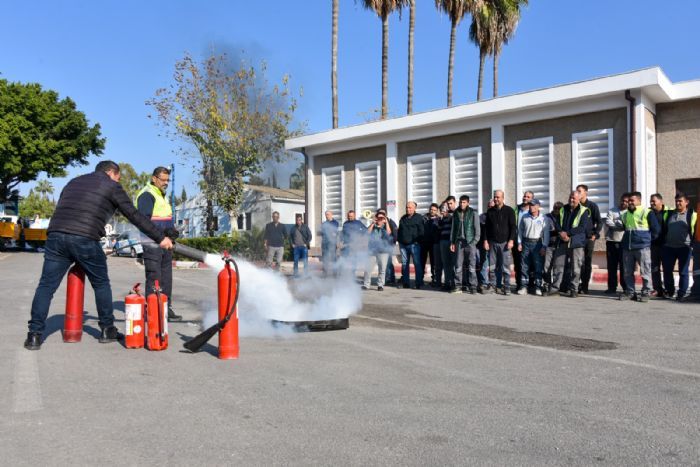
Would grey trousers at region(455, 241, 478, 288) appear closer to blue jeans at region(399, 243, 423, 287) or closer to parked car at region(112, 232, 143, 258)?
blue jeans at region(399, 243, 423, 287)

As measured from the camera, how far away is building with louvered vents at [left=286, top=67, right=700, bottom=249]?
49.6 ft

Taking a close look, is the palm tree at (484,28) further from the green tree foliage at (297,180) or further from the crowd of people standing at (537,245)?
the green tree foliage at (297,180)

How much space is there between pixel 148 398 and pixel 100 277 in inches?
96.1

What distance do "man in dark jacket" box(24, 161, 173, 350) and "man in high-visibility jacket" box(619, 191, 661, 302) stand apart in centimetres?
827

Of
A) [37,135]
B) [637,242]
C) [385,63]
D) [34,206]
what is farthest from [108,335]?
[34,206]

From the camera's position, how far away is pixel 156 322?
20.1 ft

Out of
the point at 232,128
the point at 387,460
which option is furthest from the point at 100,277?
the point at 232,128

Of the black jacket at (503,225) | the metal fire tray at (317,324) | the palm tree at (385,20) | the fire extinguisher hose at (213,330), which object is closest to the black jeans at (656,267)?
the black jacket at (503,225)

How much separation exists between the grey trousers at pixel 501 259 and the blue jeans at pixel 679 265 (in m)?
2.81

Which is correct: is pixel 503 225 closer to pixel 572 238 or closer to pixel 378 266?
pixel 572 238

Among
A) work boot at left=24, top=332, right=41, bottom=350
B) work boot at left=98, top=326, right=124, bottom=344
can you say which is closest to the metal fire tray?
work boot at left=98, top=326, right=124, bottom=344

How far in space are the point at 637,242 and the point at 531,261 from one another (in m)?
1.99

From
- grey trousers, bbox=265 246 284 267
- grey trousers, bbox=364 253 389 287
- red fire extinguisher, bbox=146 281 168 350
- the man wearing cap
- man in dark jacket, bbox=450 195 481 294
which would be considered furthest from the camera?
grey trousers, bbox=265 246 284 267

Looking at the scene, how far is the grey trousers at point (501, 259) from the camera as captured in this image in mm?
11852
